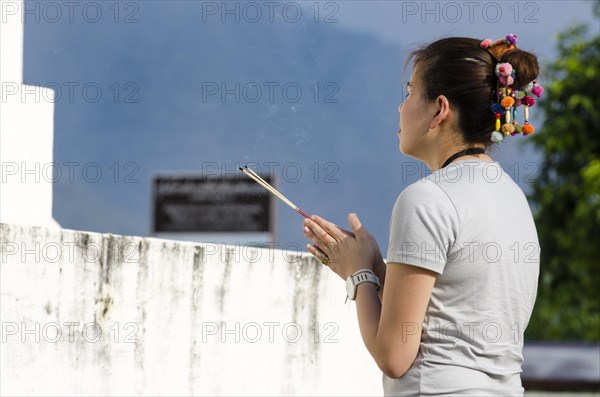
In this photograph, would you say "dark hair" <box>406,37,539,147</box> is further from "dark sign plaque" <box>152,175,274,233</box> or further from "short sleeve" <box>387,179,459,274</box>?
"dark sign plaque" <box>152,175,274,233</box>

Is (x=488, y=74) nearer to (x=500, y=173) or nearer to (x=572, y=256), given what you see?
(x=500, y=173)

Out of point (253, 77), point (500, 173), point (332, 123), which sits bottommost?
point (500, 173)

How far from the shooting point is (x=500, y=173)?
2.04m

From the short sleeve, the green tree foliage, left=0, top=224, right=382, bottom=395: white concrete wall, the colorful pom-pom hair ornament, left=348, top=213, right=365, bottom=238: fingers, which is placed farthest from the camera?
the green tree foliage

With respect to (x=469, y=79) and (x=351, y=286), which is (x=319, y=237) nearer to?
(x=351, y=286)

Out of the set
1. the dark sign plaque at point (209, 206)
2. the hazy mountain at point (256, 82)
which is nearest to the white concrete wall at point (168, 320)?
the hazy mountain at point (256, 82)

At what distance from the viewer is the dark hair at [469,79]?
2023 millimetres

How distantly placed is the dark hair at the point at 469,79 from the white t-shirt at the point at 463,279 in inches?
4.0

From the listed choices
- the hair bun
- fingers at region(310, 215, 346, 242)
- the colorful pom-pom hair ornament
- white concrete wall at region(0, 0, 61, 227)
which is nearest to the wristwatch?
fingers at region(310, 215, 346, 242)

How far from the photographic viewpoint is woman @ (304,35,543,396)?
6.17ft

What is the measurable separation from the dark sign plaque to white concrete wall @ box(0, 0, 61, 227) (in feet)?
38.0

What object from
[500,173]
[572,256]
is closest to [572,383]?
[572,256]

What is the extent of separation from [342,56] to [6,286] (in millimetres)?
1616

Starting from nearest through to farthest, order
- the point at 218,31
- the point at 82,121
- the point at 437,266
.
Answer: the point at 437,266
the point at 218,31
the point at 82,121
